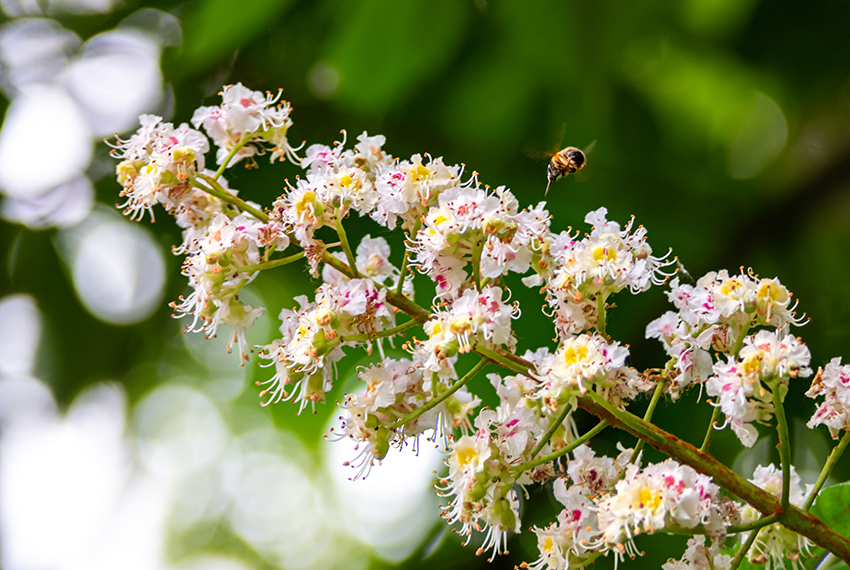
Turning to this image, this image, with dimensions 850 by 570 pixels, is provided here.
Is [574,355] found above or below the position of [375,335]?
above

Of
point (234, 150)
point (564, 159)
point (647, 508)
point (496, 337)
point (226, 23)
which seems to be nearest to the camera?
point (647, 508)

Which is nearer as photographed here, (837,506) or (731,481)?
(731,481)

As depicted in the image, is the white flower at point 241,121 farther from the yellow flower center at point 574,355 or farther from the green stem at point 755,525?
the green stem at point 755,525

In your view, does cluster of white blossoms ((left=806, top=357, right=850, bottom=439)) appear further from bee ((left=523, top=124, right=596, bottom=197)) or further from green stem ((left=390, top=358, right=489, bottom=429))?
bee ((left=523, top=124, right=596, bottom=197))

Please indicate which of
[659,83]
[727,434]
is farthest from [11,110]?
[727,434]

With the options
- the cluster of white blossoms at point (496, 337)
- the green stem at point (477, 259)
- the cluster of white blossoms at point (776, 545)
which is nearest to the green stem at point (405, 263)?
the cluster of white blossoms at point (496, 337)

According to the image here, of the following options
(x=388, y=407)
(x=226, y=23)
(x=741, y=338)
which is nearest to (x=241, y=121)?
(x=226, y=23)

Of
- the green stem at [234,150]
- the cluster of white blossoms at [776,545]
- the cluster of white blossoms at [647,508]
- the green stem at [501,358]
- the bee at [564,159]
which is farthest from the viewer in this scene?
the bee at [564,159]

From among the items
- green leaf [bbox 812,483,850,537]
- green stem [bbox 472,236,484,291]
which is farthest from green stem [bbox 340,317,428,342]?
green leaf [bbox 812,483,850,537]

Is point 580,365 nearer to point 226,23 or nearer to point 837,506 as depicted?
point 837,506
